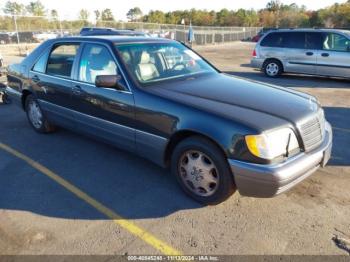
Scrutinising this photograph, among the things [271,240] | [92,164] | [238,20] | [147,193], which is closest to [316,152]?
[271,240]

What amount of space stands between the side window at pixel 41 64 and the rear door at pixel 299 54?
8764mm

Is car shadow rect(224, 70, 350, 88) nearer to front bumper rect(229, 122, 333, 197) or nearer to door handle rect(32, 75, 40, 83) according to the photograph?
door handle rect(32, 75, 40, 83)

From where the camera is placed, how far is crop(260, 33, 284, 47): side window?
11703 millimetres

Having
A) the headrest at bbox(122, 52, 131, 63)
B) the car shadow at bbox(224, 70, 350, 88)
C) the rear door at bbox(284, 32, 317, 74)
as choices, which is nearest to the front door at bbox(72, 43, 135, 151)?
the headrest at bbox(122, 52, 131, 63)

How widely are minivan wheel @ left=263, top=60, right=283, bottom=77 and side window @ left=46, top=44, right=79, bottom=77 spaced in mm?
8793

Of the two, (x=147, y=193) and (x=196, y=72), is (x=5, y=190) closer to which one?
(x=147, y=193)

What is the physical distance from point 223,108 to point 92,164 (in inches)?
84.3

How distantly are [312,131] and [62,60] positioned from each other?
3.61 m

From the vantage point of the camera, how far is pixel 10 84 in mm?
6211

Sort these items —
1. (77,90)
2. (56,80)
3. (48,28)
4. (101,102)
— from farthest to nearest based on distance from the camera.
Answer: (48,28) → (56,80) → (77,90) → (101,102)

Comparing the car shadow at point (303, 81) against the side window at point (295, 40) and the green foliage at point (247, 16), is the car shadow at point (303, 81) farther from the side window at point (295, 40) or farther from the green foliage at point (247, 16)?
the green foliage at point (247, 16)

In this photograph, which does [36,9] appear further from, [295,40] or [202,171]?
[202,171]

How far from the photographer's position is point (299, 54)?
11.2m

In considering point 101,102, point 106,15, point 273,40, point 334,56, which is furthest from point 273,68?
point 106,15
